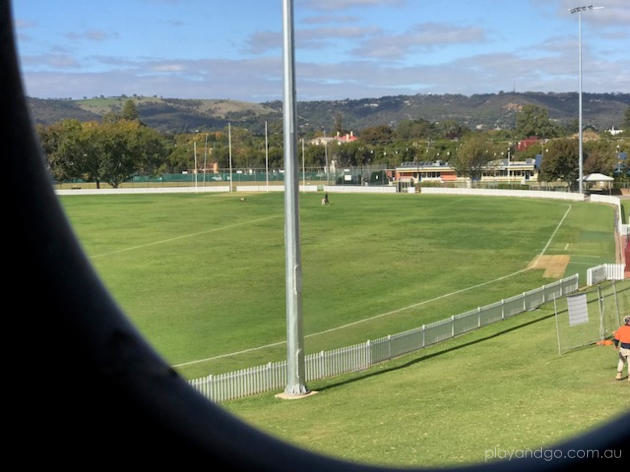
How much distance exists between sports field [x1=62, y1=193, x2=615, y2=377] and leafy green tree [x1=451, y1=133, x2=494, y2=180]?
63665 millimetres

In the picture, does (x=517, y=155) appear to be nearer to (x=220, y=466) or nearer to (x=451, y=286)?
(x=451, y=286)

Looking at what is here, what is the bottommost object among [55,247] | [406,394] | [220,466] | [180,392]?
[406,394]

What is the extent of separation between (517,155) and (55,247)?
158m

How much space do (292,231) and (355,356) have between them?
3352 mm

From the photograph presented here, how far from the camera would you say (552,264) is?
33531 millimetres

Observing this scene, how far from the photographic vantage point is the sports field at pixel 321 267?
68.7ft

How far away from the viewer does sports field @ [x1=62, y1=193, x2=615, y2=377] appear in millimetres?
20953

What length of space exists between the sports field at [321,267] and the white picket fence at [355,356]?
165cm

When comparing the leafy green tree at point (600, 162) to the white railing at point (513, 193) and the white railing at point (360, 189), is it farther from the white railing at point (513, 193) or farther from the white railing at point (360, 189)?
the white railing at point (360, 189)

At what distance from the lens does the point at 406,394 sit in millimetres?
14641

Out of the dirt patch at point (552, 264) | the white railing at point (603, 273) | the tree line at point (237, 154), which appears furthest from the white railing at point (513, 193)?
the white railing at point (603, 273)

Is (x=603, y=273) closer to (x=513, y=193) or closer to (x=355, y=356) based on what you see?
(x=355, y=356)

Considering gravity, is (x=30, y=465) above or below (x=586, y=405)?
above

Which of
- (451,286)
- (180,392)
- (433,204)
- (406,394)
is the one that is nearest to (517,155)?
(433,204)
